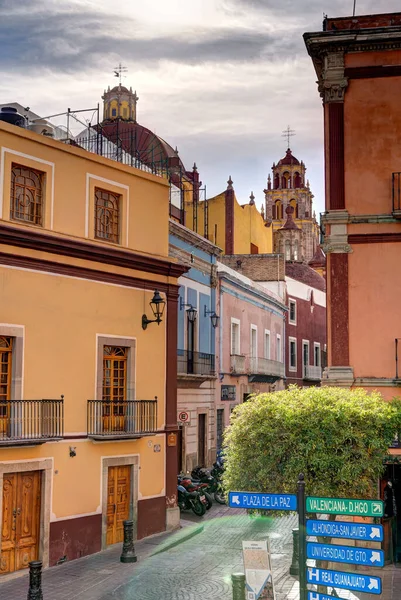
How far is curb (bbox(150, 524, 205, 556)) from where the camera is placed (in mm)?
15534

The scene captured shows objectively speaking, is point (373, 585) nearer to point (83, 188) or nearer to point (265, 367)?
point (83, 188)

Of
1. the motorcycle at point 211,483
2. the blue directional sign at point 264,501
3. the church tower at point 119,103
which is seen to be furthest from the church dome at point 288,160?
the blue directional sign at point 264,501

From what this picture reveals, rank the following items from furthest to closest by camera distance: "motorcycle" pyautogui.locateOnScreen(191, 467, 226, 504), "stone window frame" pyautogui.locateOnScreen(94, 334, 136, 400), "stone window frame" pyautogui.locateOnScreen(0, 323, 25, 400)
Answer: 1. "motorcycle" pyautogui.locateOnScreen(191, 467, 226, 504)
2. "stone window frame" pyautogui.locateOnScreen(94, 334, 136, 400)
3. "stone window frame" pyautogui.locateOnScreen(0, 323, 25, 400)

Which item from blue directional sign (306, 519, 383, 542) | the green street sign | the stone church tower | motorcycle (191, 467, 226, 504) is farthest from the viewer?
the stone church tower

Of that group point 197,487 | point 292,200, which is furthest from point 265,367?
point 292,200

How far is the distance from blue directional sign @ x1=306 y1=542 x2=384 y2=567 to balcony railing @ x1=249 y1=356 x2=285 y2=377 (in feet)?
81.7

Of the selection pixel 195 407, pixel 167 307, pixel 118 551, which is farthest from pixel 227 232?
pixel 118 551

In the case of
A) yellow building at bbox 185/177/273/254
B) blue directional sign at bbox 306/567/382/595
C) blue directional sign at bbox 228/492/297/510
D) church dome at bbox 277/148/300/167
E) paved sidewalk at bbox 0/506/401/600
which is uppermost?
church dome at bbox 277/148/300/167

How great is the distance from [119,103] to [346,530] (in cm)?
4953

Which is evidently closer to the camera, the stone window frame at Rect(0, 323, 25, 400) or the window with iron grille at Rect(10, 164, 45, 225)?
the stone window frame at Rect(0, 323, 25, 400)

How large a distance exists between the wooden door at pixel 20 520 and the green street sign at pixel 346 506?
286 inches

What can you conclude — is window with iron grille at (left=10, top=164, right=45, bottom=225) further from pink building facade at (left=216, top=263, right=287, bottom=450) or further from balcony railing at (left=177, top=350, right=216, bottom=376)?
pink building facade at (left=216, top=263, right=287, bottom=450)

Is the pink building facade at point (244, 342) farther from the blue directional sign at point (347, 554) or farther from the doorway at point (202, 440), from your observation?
the blue directional sign at point (347, 554)

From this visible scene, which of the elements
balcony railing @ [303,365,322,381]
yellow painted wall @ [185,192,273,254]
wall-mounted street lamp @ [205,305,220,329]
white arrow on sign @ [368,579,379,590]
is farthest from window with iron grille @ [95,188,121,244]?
balcony railing @ [303,365,322,381]
